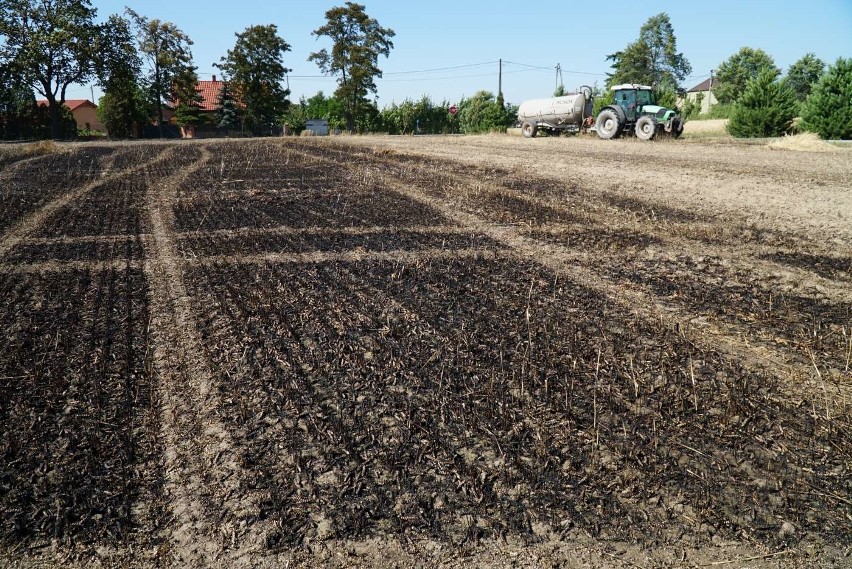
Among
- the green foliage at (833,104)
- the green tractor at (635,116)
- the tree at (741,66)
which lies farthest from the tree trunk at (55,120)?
the tree at (741,66)

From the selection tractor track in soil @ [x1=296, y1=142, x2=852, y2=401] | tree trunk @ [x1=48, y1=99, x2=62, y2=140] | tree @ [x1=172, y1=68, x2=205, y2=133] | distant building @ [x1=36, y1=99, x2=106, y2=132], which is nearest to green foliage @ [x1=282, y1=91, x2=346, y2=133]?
tree @ [x1=172, y1=68, x2=205, y2=133]

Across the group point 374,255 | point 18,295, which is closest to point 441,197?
point 374,255

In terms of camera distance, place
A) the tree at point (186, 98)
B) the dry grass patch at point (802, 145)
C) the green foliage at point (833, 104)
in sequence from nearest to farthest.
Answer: the dry grass patch at point (802, 145) → the green foliage at point (833, 104) → the tree at point (186, 98)

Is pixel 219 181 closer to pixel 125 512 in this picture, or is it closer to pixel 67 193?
pixel 67 193

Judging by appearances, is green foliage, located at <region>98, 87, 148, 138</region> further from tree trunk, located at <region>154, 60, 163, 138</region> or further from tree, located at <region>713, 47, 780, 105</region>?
tree, located at <region>713, 47, 780, 105</region>

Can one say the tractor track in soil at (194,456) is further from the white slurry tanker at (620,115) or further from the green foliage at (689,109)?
the green foliage at (689,109)

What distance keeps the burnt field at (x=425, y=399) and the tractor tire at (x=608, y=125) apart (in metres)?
18.9

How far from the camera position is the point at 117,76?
49.9 metres

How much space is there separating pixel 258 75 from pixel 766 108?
4881 cm

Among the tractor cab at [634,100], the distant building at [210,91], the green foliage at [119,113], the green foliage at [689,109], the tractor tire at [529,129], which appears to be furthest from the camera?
the distant building at [210,91]

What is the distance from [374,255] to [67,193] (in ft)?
24.6

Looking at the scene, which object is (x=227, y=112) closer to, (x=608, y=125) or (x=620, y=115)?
(x=608, y=125)

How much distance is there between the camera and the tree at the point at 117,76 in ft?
161

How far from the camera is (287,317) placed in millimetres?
4387
